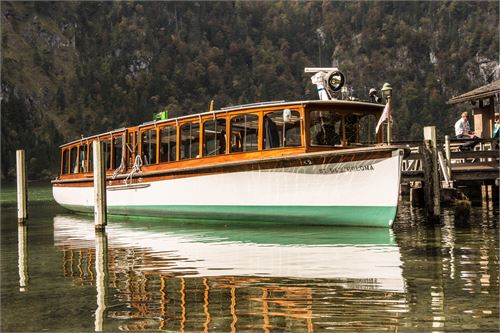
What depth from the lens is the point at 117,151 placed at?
27.5 meters

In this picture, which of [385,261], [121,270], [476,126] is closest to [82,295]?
[121,270]

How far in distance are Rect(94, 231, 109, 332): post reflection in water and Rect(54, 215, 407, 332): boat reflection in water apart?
1.5 inches

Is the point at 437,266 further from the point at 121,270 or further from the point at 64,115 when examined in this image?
the point at 64,115

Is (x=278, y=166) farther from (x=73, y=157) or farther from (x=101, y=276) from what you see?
(x=73, y=157)

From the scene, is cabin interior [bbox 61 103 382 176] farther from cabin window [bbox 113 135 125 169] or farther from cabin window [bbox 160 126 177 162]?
cabin window [bbox 113 135 125 169]

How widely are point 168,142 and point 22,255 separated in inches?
362

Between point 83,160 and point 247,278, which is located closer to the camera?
point 247,278

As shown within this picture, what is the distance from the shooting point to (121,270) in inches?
502

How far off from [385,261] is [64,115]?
141 m

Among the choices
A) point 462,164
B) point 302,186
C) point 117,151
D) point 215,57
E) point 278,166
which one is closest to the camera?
point 302,186

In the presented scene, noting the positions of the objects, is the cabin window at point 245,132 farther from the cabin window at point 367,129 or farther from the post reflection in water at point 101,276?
the post reflection in water at point 101,276

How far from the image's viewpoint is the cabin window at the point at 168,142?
23.8 m

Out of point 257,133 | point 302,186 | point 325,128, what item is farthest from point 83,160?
point 302,186

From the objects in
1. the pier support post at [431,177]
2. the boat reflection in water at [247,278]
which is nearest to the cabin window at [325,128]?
the boat reflection in water at [247,278]
